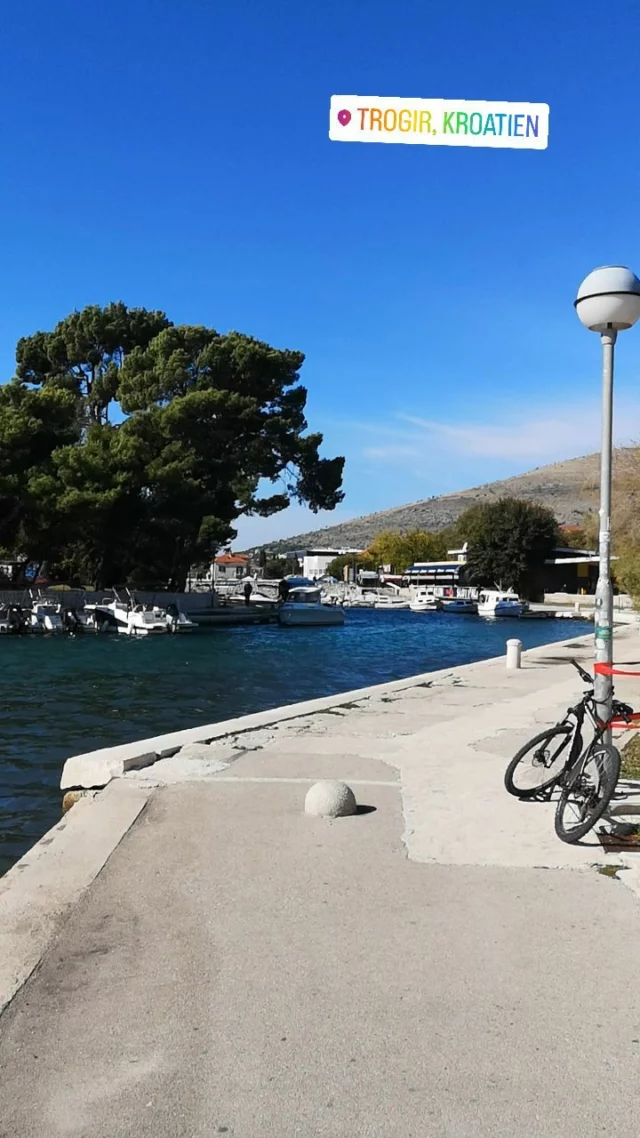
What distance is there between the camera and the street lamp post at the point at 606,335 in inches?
260

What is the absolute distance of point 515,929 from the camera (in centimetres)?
446

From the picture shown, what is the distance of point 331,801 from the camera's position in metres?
6.55

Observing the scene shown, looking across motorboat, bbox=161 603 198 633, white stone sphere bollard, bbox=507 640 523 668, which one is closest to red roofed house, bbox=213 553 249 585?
motorboat, bbox=161 603 198 633

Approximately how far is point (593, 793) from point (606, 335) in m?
3.46

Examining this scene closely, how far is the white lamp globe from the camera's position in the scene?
661cm

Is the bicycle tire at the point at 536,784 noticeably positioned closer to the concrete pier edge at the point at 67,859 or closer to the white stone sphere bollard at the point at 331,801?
the white stone sphere bollard at the point at 331,801

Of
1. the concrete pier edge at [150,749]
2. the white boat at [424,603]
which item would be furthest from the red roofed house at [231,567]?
the concrete pier edge at [150,749]

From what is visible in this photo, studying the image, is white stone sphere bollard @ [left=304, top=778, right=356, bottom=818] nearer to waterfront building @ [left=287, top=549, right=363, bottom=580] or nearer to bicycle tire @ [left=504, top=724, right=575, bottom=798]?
bicycle tire @ [left=504, top=724, right=575, bottom=798]

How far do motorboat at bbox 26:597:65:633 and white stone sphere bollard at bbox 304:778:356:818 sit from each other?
1675 inches

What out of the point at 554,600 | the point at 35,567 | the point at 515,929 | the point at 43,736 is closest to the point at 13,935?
the point at 515,929

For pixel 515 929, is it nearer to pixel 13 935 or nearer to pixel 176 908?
pixel 176 908

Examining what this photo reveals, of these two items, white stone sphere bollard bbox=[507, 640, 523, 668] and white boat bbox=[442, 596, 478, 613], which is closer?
white stone sphere bollard bbox=[507, 640, 523, 668]

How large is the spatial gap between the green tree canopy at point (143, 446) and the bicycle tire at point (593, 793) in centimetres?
4061

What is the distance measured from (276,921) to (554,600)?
89407 mm
